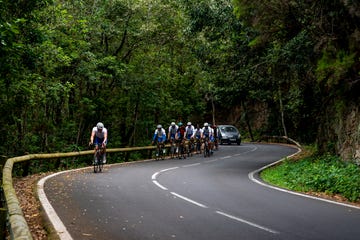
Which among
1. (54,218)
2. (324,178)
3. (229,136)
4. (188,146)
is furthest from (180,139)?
(54,218)

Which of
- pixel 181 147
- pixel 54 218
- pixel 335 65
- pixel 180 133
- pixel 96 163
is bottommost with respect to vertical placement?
pixel 54 218

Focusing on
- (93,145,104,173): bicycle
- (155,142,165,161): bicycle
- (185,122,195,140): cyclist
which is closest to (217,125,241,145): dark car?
(185,122,195,140): cyclist

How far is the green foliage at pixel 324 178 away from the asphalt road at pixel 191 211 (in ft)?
4.04

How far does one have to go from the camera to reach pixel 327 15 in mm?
14273

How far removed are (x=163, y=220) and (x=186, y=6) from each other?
14.2 meters

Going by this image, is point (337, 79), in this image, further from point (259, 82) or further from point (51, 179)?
point (51, 179)

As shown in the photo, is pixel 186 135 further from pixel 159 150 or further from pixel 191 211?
pixel 191 211

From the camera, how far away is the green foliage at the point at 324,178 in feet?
36.7

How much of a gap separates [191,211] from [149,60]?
21729 mm

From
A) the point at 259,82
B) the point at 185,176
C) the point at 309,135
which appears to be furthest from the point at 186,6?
the point at 309,135

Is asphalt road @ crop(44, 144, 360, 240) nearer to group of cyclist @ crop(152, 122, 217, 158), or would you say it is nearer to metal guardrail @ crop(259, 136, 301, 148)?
group of cyclist @ crop(152, 122, 217, 158)

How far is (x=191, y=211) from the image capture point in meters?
8.65

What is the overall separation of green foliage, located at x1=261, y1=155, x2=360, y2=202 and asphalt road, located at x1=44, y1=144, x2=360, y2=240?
1231mm

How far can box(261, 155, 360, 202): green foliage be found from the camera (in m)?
11.2
